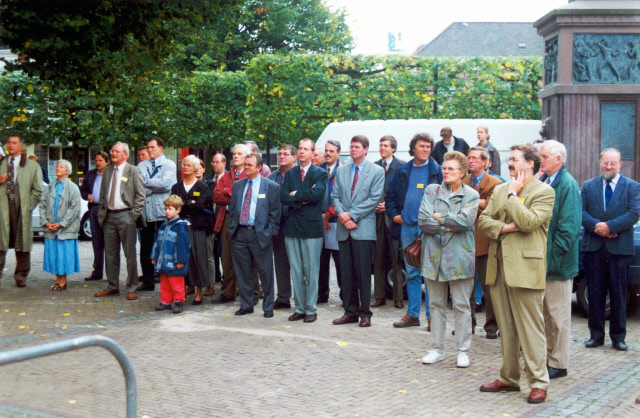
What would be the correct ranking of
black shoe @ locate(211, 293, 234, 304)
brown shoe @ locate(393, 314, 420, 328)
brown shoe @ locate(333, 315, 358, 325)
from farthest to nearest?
black shoe @ locate(211, 293, 234, 304)
brown shoe @ locate(333, 315, 358, 325)
brown shoe @ locate(393, 314, 420, 328)

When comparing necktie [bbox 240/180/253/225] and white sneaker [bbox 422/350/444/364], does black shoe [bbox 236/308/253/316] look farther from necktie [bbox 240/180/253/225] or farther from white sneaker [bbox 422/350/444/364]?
white sneaker [bbox 422/350/444/364]

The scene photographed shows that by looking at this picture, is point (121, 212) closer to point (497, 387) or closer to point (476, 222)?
point (476, 222)

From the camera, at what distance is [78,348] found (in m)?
3.35

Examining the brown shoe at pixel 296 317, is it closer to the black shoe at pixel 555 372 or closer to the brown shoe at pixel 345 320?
the brown shoe at pixel 345 320

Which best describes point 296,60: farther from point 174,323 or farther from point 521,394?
point 521,394

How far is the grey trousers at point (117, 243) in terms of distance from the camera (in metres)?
10.9

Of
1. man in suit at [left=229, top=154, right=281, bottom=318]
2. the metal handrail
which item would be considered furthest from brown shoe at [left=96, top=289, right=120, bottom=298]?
the metal handrail

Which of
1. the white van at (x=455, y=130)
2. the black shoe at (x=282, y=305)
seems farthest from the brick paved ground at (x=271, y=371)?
the white van at (x=455, y=130)

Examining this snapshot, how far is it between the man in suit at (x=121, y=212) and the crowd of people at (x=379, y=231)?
0.06 feet

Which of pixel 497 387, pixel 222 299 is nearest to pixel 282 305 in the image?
pixel 222 299

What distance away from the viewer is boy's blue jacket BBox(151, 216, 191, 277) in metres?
9.75

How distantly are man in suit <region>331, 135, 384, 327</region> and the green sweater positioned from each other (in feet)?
8.65

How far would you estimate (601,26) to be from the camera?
39.7 ft

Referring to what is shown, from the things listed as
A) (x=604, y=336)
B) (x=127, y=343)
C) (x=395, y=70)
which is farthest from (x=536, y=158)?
(x=395, y=70)
